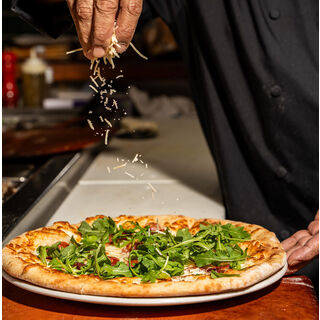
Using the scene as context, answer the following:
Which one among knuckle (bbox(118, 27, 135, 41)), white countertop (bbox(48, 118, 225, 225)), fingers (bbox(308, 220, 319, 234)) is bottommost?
white countertop (bbox(48, 118, 225, 225))

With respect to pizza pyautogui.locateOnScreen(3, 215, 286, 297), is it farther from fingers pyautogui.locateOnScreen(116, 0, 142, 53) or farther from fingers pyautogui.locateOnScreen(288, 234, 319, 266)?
fingers pyautogui.locateOnScreen(116, 0, 142, 53)

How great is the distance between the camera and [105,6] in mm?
1060

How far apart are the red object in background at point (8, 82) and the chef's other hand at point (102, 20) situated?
3111 mm

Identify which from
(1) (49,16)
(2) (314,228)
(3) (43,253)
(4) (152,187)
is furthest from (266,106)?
(3) (43,253)

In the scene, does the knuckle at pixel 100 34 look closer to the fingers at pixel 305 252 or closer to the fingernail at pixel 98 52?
the fingernail at pixel 98 52

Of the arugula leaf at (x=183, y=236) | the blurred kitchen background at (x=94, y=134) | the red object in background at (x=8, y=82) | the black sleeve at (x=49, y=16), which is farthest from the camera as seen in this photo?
the red object in background at (x=8, y=82)

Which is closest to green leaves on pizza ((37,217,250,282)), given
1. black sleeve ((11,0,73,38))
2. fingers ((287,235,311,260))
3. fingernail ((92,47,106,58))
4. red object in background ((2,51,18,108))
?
fingers ((287,235,311,260))

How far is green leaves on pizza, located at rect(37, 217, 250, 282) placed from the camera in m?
1.05

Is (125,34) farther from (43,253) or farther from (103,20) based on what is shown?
(43,253)

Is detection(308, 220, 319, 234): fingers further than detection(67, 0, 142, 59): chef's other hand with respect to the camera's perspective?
Yes

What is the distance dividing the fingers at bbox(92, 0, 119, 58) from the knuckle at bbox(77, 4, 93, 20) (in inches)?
0.7

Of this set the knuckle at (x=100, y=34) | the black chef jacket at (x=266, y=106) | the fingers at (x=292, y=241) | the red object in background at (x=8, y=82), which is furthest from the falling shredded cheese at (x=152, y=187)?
the red object in background at (x=8, y=82)

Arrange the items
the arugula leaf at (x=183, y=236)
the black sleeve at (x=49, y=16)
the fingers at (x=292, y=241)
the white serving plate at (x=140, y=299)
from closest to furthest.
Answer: the white serving plate at (x=140, y=299), the arugula leaf at (x=183, y=236), the fingers at (x=292, y=241), the black sleeve at (x=49, y=16)

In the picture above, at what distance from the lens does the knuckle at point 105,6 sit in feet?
3.47
